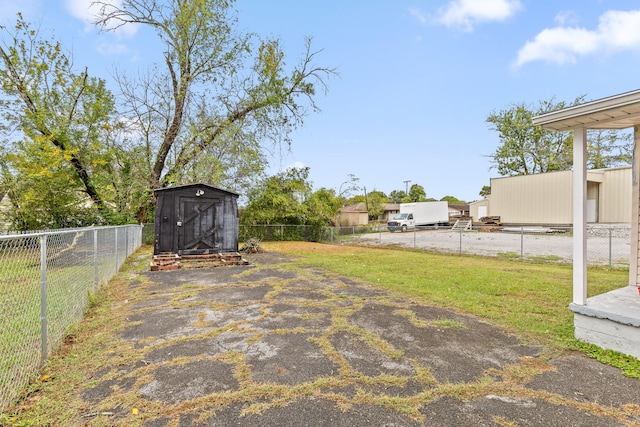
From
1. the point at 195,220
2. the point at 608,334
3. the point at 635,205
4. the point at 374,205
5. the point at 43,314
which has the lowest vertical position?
the point at 608,334

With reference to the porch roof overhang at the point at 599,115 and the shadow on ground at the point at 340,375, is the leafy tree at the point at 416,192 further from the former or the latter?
the shadow on ground at the point at 340,375

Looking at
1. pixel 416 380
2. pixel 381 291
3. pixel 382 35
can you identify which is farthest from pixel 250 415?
pixel 382 35

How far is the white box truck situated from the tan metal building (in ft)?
23.7

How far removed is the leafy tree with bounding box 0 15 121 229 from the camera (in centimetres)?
1183

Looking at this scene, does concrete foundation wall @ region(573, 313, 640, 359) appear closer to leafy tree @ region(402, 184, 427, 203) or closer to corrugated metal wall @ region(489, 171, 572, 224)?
corrugated metal wall @ region(489, 171, 572, 224)

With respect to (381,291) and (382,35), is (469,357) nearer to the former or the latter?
(381,291)

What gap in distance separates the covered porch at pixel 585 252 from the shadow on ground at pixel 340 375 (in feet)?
1.65

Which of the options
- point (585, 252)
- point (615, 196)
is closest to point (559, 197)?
point (615, 196)

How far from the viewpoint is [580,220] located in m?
3.54

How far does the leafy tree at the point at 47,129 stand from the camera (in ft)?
38.8

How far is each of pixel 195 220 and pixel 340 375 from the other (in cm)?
914

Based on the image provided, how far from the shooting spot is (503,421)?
6.75 feet

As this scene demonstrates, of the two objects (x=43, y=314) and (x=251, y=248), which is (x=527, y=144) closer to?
(x=251, y=248)

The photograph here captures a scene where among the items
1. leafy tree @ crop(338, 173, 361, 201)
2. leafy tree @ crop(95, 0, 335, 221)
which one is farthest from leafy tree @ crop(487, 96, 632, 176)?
leafy tree @ crop(95, 0, 335, 221)
